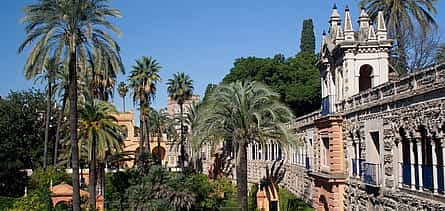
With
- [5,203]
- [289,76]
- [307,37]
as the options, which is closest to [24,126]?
[5,203]

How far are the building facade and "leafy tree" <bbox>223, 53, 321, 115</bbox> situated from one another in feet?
78.5

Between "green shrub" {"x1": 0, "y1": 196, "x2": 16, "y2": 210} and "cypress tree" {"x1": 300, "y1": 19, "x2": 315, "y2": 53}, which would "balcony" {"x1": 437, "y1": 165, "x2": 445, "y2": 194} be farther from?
"cypress tree" {"x1": 300, "y1": 19, "x2": 315, "y2": 53}

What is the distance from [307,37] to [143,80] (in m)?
26.5

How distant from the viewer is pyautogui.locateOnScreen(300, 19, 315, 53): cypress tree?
234ft

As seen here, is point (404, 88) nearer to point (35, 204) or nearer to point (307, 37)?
point (35, 204)

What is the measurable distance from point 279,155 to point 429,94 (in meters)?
29.7

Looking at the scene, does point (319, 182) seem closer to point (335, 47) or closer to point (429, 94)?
point (335, 47)

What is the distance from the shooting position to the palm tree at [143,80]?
54.0 meters

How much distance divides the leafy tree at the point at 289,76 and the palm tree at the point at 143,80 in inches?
438

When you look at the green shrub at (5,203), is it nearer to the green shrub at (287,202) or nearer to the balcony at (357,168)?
the green shrub at (287,202)

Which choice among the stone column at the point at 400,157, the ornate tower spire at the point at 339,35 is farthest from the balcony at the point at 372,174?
the ornate tower spire at the point at 339,35

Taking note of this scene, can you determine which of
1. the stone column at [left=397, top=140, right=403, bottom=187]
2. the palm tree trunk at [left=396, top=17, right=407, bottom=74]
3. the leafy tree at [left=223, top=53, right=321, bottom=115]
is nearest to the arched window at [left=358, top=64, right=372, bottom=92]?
the stone column at [left=397, top=140, right=403, bottom=187]

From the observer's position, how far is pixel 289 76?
61125 millimetres

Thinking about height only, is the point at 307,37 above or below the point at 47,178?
above
